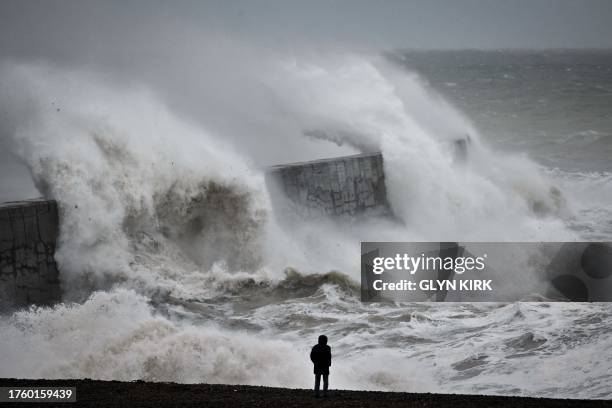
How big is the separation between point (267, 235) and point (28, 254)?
408 centimetres

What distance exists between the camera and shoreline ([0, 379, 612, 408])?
6250 millimetres

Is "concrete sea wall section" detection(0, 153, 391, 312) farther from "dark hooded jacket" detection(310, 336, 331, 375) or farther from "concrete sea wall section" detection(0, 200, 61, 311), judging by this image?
"dark hooded jacket" detection(310, 336, 331, 375)

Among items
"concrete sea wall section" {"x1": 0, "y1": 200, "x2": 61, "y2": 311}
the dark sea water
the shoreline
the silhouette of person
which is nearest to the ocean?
"concrete sea wall section" {"x1": 0, "y1": 200, "x2": 61, "y2": 311}

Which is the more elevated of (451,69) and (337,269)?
(451,69)

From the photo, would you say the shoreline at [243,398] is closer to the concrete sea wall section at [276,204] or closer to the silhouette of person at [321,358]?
the silhouette of person at [321,358]

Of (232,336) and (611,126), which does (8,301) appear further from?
(611,126)

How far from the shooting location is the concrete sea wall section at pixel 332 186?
43.9 ft

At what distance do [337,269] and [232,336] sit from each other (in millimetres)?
3909

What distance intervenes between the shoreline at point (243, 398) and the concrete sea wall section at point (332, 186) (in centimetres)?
660

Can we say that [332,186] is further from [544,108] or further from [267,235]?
[544,108]

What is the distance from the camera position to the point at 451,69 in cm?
6994

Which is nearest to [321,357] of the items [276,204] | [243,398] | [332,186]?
[243,398]

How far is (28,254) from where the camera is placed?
31.9ft

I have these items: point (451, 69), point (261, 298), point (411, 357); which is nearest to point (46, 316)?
point (261, 298)
